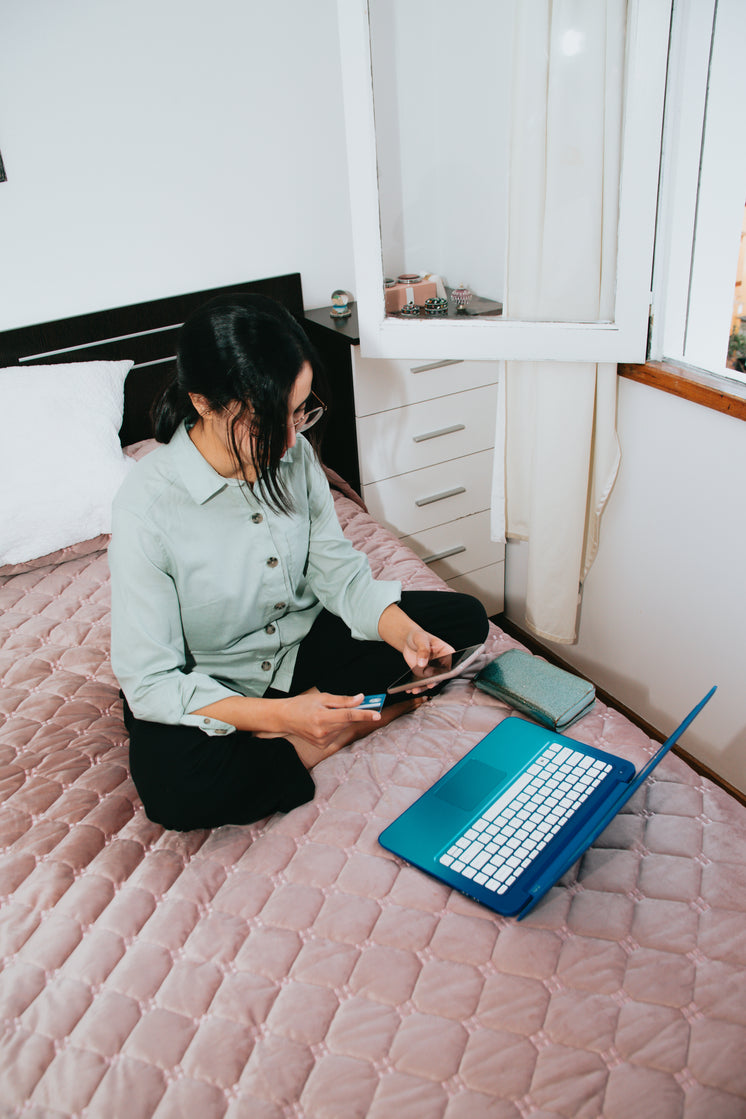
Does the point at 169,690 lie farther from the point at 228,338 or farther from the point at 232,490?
the point at 228,338

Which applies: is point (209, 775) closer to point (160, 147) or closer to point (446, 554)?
point (446, 554)

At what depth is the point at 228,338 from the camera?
114cm

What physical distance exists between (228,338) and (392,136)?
980mm

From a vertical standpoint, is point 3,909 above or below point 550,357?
below

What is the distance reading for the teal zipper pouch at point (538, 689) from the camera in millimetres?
1366

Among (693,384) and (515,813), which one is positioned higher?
(693,384)

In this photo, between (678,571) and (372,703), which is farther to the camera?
(678,571)

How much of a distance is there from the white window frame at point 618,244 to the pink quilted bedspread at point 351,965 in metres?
0.84

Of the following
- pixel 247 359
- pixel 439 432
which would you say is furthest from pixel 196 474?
pixel 439 432

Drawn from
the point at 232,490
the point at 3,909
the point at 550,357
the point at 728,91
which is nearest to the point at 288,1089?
the point at 3,909

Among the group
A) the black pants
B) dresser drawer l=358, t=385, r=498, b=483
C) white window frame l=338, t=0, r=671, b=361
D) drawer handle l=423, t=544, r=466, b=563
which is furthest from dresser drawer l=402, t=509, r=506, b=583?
the black pants

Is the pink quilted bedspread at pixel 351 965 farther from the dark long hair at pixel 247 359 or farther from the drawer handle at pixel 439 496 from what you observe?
the drawer handle at pixel 439 496

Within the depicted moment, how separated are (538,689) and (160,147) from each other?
171 cm

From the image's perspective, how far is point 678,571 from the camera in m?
1.84
